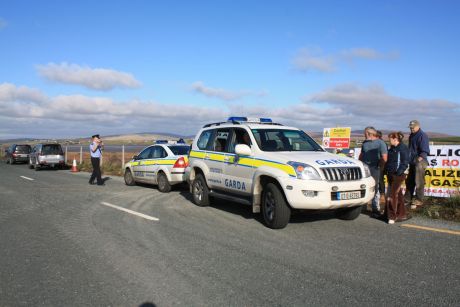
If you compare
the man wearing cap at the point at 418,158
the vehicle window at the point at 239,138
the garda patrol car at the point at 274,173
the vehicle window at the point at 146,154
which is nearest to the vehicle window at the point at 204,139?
the garda patrol car at the point at 274,173

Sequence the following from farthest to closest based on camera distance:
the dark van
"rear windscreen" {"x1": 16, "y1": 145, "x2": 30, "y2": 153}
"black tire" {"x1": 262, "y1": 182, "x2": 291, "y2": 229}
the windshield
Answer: "rear windscreen" {"x1": 16, "y1": 145, "x2": 30, "y2": 153}
the dark van
the windshield
"black tire" {"x1": 262, "y1": 182, "x2": 291, "y2": 229}

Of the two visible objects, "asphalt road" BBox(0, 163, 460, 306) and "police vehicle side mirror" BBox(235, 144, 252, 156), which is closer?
"asphalt road" BBox(0, 163, 460, 306)

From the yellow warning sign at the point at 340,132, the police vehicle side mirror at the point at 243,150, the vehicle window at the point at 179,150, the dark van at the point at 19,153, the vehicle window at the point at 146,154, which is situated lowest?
the dark van at the point at 19,153

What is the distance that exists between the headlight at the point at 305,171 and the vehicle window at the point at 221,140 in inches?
96.9

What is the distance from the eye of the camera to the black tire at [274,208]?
6.89 meters

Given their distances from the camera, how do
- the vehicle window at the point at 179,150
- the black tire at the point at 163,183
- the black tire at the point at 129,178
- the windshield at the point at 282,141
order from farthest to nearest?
the black tire at the point at 129,178, the vehicle window at the point at 179,150, the black tire at the point at 163,183, the windshield at the point at 282,141

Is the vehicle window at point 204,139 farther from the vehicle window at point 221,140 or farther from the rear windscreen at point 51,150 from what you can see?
the rear windscreen at point 51,150

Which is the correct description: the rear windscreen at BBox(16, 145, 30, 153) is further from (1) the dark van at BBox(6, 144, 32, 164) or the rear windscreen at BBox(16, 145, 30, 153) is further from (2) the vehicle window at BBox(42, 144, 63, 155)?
(2) the vehicle window at BBox(42, 144, 63, 155)

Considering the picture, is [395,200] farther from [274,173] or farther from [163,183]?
[163,183]

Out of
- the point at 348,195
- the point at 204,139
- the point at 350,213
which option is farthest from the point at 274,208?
the point at 204,139

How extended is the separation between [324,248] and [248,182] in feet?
7.84

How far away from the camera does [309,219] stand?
A: 25.8 feet

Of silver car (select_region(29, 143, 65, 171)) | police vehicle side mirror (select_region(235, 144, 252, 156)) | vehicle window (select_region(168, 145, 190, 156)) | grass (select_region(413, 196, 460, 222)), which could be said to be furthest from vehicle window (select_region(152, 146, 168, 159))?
silver car (select_region(29, 143, 65, 171))

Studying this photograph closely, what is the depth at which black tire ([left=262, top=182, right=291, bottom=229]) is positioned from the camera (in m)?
6.89
